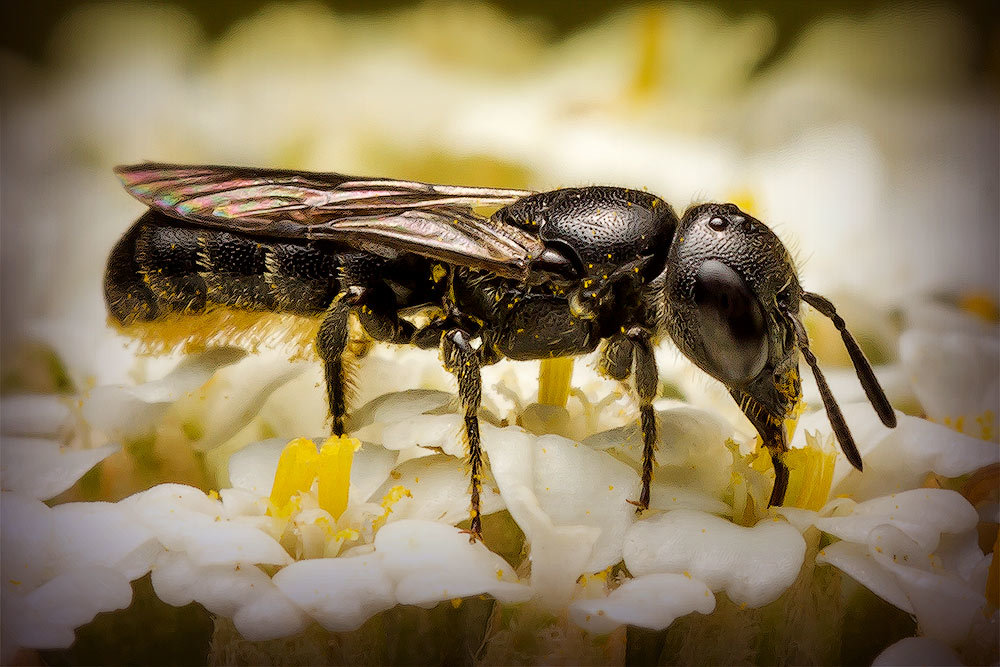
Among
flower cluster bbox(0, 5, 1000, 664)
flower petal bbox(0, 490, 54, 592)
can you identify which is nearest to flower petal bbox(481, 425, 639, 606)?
flower cluster bbox(0, 5, 1000, 664)

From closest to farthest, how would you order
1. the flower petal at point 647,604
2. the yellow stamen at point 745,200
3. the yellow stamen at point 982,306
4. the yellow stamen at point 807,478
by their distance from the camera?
the flower petal at point 647,604
the yellow stamen at point 807,478
the yellow stamen at point 982,306
the yellow stamen at point 745,200

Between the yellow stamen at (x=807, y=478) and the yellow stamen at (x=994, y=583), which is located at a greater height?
the yellow stamen at (x=807, y=478)

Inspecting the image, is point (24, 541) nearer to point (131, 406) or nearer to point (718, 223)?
point (131, 406)

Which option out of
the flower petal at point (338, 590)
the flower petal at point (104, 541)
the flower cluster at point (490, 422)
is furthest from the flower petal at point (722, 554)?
the flower petal at point (104, 541)

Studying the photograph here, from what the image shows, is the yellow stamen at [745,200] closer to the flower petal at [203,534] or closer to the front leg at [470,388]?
the front leg at [470,388]

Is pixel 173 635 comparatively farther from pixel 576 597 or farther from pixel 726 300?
pixel 726 300

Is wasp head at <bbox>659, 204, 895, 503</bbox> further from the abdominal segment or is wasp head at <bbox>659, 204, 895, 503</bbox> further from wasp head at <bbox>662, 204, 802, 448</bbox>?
the abdominal segment

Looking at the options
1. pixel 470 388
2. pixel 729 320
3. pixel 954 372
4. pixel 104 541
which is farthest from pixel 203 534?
pixel 954 372

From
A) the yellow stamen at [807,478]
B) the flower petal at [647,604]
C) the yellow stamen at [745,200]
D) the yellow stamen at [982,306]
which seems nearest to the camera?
the flower petal at [647,604]
